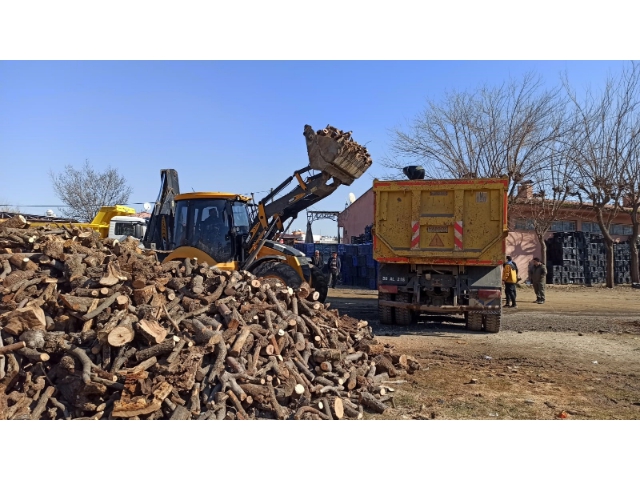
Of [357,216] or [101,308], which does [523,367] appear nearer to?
[101,308]

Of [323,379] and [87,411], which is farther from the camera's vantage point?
[323,379]

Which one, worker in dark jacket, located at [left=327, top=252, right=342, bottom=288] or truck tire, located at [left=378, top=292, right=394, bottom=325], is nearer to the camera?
truck tire, located at [left=378, top=292, right=394, bottom=325]

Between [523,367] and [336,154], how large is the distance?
5254 millimetres

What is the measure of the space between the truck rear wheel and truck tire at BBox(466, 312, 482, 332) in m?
0.13

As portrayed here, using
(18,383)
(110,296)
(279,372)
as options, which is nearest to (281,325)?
(279,372)

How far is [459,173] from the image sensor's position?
2200 cm

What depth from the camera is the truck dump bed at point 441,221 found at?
10.6 metres

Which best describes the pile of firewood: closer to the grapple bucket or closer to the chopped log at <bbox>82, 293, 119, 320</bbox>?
the chopped log at <bbox>82, 293, 119, 320</bbox>

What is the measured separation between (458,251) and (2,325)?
Answer: 803 cm

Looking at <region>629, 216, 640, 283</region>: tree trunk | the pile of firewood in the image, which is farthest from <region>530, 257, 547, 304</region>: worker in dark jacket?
the pile of firewood

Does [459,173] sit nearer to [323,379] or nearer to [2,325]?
[323,379]

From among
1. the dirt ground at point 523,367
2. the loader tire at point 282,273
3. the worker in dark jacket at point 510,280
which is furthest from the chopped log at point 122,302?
the worker in dark jacket at point 510,280

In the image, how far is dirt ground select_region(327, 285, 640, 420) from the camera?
585 centimetres

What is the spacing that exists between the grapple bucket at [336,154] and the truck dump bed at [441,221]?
620 mm
